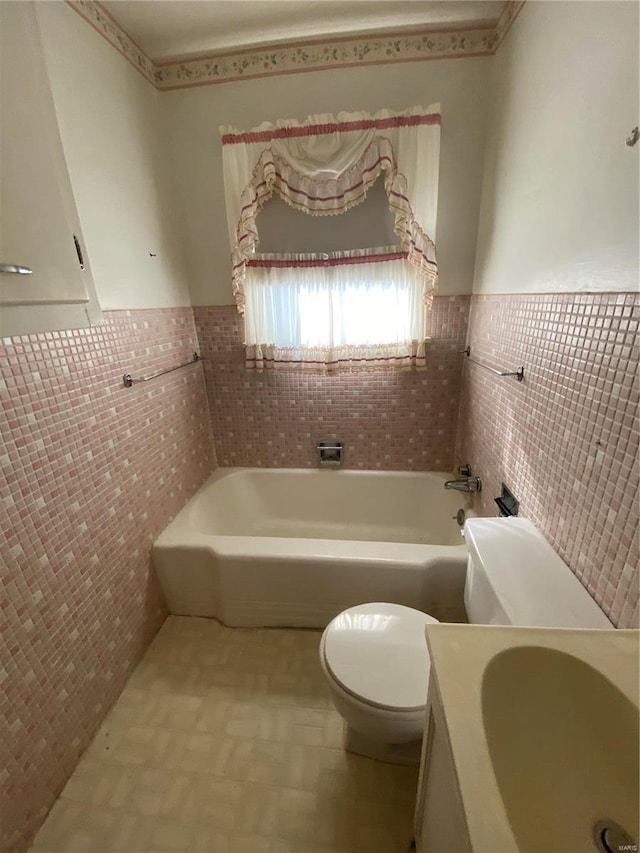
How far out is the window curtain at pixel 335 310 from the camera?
5.94 feet

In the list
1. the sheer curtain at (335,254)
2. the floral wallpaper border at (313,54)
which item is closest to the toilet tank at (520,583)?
the sheer curtain at (335,254)

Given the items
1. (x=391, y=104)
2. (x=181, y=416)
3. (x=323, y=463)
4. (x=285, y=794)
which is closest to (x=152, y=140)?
(x=391, y=104)

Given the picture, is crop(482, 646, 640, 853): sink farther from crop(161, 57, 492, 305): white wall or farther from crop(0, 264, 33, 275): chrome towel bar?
crop(161, 57, 492, 305): white wall

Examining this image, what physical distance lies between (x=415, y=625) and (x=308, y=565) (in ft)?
1.67

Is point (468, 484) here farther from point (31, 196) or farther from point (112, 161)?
point (112, 161)

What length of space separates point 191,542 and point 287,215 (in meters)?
1.65

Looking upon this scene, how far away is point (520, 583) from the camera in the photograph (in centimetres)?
93

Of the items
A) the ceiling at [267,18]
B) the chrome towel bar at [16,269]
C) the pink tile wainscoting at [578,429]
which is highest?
the ceiling at [267,18]

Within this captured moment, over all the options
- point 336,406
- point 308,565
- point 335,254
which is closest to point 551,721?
point 308,565

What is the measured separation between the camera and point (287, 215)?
1.82 metres

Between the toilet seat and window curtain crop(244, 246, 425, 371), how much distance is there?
1234 mm

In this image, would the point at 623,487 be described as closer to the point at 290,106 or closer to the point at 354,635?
the point at 354,635

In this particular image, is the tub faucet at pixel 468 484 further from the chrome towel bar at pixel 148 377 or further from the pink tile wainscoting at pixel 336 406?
the chrome towel bar at pixel 148 377

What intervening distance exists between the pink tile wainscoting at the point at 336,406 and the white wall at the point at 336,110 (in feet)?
1.18
